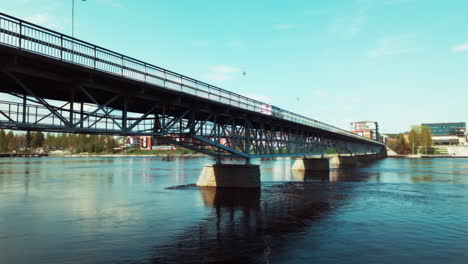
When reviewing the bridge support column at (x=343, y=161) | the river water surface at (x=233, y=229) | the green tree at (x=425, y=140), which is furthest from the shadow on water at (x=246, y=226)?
the green tree at (x=425, y=140)

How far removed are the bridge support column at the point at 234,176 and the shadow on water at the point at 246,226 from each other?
4.12ft

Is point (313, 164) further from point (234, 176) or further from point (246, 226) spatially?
point (246, 226)

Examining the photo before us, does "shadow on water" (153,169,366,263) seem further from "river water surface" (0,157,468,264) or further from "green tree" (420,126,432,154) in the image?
"green tree" (420,126,432,154)

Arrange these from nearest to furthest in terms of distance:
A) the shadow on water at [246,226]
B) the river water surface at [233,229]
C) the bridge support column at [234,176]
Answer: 1. the river water surface at [233,229]
2. the shadow on water at [246,226]
3. the bridge support column at [234,176]

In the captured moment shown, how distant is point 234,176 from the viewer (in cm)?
4128

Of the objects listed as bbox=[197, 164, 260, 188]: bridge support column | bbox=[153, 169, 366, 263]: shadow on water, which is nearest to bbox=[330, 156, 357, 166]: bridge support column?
bbox=[153, 169, 366, 263]: shadow on water

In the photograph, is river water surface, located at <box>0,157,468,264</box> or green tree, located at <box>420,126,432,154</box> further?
green tree, located at <box>420,126,432,154</box>

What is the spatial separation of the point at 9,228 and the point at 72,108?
9.56 meters

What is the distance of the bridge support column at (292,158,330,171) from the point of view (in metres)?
79.5

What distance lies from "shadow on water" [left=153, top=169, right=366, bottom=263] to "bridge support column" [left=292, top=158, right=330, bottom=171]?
39956mm

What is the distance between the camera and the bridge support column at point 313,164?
79500 millimetres

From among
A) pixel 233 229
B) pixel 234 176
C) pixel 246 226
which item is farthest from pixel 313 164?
pixel 233 229

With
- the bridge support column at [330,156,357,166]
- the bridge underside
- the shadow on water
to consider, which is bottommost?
the shadow on water

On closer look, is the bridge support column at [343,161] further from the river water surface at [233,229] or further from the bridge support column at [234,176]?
the bridge support column at [234,176]
